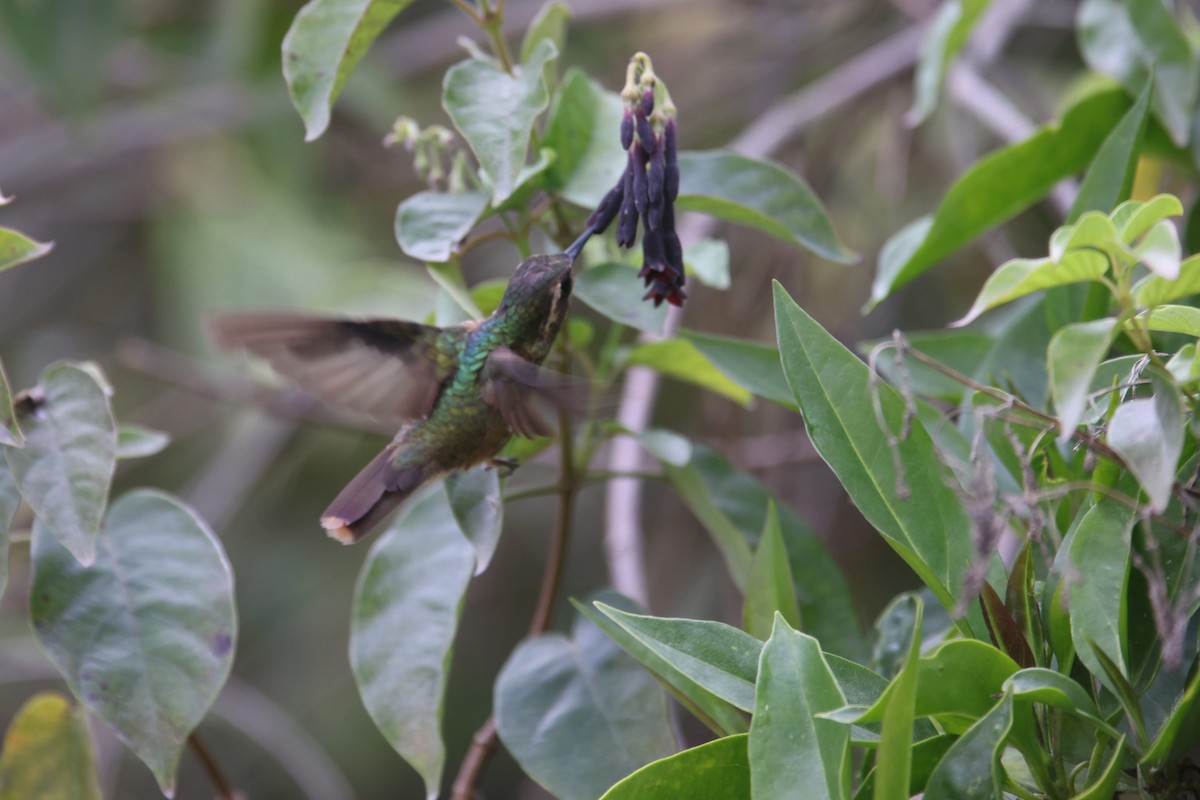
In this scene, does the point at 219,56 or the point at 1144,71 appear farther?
the point at 219,56

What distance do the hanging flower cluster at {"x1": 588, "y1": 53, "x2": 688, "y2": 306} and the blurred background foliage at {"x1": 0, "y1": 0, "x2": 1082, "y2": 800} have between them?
1.15 m

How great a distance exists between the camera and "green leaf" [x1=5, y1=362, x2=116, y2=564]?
3.03 ft

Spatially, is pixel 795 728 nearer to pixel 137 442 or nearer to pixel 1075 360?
pixel 1075 360

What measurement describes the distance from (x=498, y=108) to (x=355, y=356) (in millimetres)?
277

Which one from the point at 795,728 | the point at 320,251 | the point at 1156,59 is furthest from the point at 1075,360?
the point at 320,251

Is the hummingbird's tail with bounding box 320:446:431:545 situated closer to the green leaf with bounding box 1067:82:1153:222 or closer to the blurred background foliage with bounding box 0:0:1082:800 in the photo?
the green leaf with bounding box 1067:82:1153:222

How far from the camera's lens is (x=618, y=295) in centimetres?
100

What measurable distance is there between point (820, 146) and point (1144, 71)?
1.18m

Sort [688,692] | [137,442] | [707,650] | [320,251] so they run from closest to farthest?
[707,650], [688,692], [137,442], [320,251]

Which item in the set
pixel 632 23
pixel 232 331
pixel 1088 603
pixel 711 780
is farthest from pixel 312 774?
pixel 632 23

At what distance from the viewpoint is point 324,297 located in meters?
2.11

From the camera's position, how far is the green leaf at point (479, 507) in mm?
911

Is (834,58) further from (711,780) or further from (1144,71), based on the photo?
(711,780)

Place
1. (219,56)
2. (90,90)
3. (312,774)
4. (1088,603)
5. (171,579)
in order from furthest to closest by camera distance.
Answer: (219,56), (90,90), (312,774), (171,579), (1088,603)
